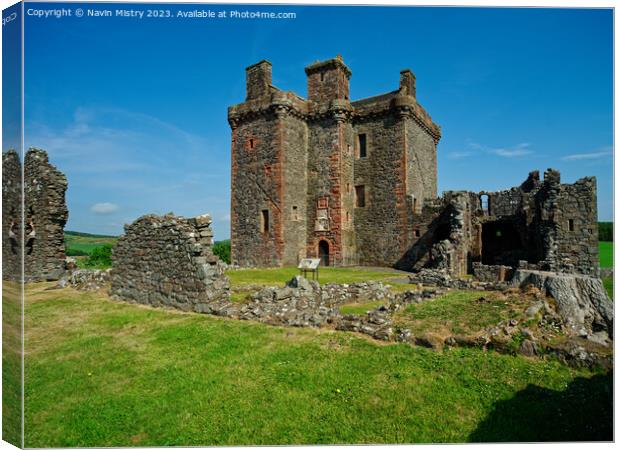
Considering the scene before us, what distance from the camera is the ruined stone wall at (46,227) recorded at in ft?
54.6

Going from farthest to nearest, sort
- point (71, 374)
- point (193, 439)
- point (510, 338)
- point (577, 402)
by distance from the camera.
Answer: point (510, 338) < point (71, 374) < point (577, 402) < point (193, 439)

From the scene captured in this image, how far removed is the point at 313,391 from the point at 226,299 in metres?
6.25

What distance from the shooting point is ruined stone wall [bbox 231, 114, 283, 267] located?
92.4 ft

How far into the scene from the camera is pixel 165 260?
11773 mm

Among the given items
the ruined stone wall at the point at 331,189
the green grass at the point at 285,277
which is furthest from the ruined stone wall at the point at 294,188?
the green grass at the point at 285,277

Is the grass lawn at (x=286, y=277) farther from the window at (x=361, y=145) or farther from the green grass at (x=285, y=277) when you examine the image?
the window at (x=361, y=145)

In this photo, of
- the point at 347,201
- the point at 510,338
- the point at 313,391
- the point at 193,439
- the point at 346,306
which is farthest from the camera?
the point at 347,201

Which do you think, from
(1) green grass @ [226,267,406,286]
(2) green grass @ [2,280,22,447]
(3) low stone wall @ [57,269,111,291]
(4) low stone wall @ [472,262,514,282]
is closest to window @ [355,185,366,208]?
(1) green grass @ [226,267,406,286]

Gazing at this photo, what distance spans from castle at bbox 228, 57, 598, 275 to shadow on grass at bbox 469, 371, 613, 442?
2160cm

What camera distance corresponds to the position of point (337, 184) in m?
28.8

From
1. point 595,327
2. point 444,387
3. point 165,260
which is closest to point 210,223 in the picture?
point 165,260

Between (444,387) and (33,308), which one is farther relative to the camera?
(33,308)

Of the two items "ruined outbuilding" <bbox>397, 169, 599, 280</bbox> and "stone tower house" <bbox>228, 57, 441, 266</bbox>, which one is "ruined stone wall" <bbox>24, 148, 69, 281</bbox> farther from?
"ruined outbuilding" <bbox>397, 169, 599, 280</bbox>

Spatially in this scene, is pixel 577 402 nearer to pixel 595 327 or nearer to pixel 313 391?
pixel 313 391
